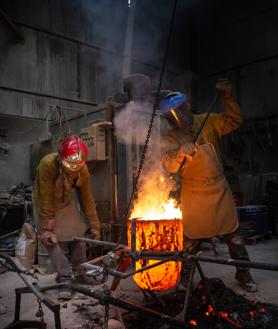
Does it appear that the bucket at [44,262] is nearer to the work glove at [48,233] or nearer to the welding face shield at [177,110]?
the work glove at [48,233]

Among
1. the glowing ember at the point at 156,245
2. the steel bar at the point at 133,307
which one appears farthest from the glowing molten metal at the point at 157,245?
the steel bar at the point at 133,307

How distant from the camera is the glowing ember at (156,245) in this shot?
10.6ft

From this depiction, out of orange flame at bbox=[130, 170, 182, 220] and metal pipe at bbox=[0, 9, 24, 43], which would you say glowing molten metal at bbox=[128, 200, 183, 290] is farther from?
metal pipe at bbox=[0, 9, 24, 43]

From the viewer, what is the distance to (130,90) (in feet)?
19.8

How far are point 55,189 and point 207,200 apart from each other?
6.45ft

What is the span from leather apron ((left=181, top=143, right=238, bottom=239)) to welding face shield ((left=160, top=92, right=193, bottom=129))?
14.1 inches

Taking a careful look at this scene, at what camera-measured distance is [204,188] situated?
4.13 m

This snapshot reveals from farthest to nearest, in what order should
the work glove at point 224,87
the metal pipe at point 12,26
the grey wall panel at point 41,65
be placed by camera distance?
the grey wall panel at point 41,65 → the metal pipe at point 12,26 → the work glove at point 224,87

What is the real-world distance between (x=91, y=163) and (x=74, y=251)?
191 cm

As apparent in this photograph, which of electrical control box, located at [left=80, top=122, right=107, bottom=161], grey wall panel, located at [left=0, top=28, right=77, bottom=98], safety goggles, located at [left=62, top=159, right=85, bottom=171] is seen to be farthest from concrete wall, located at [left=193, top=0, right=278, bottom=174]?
safety goggles, located at [left=62, top=159, right=85, bottom=171]

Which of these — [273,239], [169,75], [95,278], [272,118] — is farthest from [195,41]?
[95,278]

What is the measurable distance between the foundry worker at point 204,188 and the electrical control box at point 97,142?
1802 millimetres

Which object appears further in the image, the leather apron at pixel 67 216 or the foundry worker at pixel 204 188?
the leather apron at pixel 67 216

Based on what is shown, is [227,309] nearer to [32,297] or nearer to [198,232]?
[198,232]
